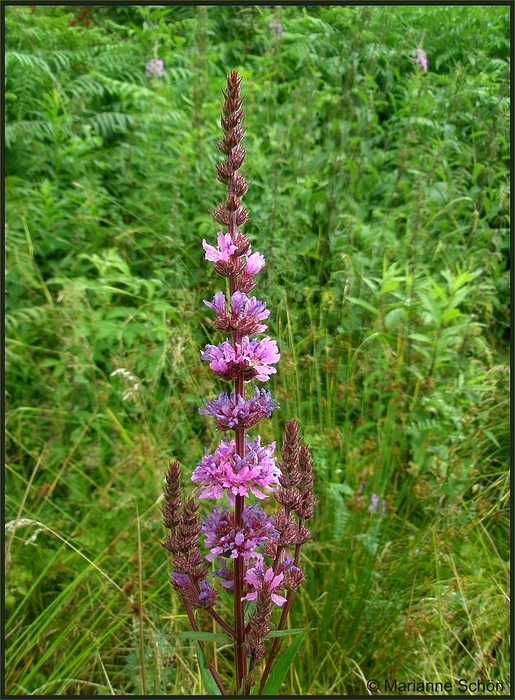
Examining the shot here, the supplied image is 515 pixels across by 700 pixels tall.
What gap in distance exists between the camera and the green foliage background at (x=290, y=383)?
7.34ft

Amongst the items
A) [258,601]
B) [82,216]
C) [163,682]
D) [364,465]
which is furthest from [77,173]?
[258,601]

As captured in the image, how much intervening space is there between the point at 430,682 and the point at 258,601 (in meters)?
1.22

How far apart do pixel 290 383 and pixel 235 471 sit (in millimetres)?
1428

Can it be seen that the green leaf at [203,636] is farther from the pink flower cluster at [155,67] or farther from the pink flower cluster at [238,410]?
the pink flower cluster at [155,67]

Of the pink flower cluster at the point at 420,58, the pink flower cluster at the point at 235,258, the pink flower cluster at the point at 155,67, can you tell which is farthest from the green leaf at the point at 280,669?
the pink flower cluster at the point at 155,67

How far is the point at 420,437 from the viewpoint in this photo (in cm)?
265

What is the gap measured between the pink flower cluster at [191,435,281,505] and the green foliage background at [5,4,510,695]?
1.54 feet

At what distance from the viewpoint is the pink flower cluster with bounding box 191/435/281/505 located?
1240mm

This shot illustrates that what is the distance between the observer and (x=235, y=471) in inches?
49.1

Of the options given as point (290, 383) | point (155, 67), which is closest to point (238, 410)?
point (290, 383)

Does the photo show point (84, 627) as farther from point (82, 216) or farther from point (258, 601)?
point (82, 216)
